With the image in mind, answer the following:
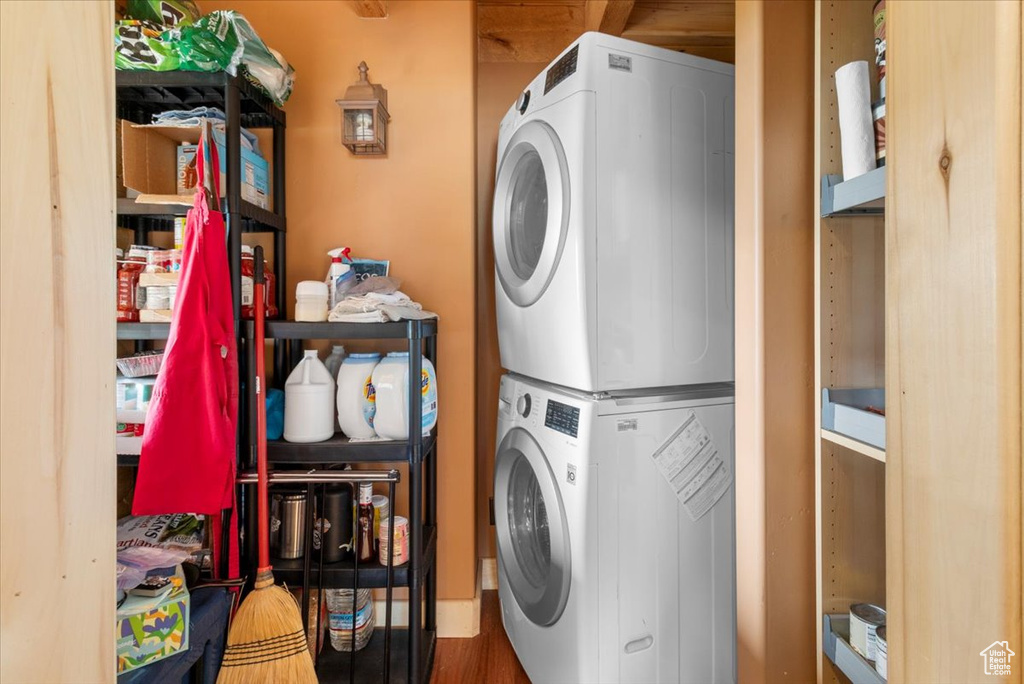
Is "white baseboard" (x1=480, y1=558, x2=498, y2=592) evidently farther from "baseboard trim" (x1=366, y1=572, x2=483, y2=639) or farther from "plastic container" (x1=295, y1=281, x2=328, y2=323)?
"plastic container" (x1=295, y1=281, x2=328, y2=323)

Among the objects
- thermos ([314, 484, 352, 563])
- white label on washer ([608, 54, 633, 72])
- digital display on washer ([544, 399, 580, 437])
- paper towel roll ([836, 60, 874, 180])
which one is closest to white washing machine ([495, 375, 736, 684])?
digital display on washer ([544, 399, 580, 437])

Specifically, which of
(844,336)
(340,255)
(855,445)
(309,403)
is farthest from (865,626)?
(340,255)

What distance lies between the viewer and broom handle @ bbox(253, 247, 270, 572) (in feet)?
4.99

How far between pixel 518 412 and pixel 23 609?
1.36m

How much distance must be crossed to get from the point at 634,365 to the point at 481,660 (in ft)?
4.10

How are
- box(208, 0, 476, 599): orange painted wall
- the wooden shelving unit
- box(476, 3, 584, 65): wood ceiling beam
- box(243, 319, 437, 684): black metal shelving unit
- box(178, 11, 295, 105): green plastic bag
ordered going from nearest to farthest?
the wooden shelving unit, box(178, 11, 295, 105): green plastic bag, box(243, 319, 437, 684): black metal shelving unit, box(208, 0, 476, 599): orange painted wall, box(476, 3, 584, 65): wood ceiling beam

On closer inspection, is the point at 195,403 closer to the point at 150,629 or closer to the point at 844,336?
the point at 150,629

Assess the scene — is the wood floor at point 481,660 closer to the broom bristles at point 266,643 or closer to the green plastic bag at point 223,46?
the broom bristles at point 266,643

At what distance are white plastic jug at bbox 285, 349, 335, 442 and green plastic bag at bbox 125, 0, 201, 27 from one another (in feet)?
3.66

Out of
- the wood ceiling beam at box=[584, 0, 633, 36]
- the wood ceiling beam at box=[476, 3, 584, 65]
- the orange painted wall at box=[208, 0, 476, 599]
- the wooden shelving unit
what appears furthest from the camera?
the wood ceiling beam at box=[476, 3, 584, 65]

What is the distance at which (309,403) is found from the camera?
64.2 inches

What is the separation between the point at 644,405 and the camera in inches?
56.6

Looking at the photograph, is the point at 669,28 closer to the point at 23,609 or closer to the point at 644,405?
the point at 644,405

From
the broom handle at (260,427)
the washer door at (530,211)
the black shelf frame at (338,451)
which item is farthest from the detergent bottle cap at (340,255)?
the black shelf frame at (338,451)
